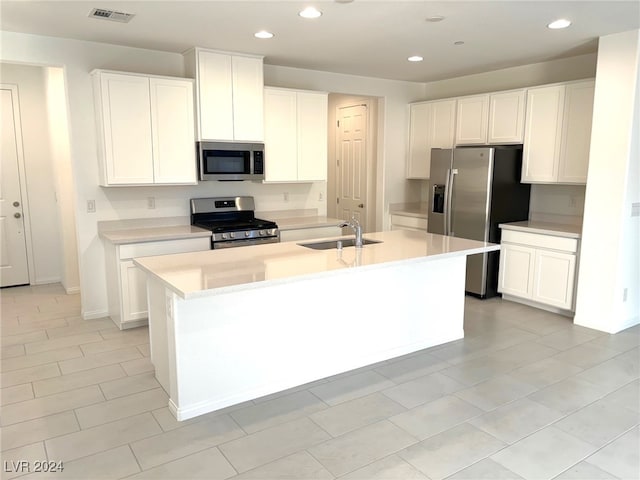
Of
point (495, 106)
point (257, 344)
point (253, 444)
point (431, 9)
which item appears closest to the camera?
point (253, 444)

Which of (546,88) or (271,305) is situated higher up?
(546,88)

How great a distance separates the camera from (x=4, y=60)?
392cm

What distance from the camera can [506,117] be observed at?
5164mm

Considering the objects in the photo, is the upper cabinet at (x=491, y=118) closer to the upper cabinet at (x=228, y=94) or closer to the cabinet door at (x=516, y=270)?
the cabinet door at (x=516, y=270)

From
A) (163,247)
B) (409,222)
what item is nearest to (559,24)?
(409,222)

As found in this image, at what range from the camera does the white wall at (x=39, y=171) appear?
552cm

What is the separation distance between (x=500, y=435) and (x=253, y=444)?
137cm

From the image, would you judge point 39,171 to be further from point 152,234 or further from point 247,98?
point 247,98

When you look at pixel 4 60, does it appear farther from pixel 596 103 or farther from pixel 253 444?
pixel 596 103

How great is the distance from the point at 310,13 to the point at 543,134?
288 centimetres

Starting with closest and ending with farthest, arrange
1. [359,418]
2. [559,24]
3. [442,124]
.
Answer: [359,418]
[559,24]
[442,124]

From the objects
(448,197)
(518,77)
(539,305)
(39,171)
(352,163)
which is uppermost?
(518,77)

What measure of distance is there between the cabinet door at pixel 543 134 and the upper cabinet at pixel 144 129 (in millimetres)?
3495

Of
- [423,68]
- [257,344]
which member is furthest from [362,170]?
[257,344]
